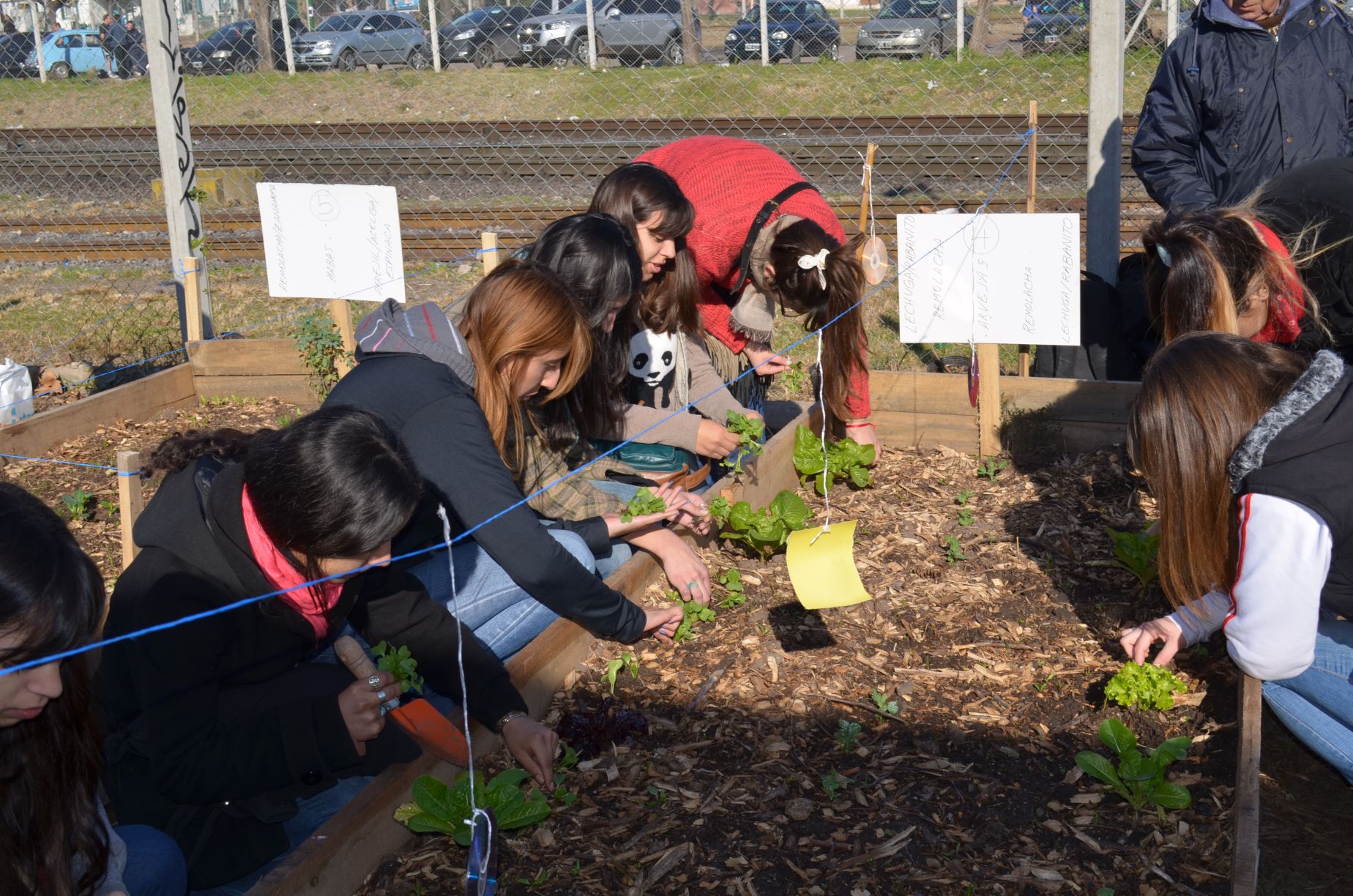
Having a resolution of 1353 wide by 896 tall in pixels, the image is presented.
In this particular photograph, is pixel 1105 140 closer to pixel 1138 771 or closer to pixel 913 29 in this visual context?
pixel 1138 771

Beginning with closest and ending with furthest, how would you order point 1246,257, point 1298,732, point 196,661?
point 196,661
point 1298,732
point 1246,257

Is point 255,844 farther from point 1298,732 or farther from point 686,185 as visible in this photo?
point 686,185

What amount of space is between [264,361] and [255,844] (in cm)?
389

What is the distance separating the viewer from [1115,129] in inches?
194

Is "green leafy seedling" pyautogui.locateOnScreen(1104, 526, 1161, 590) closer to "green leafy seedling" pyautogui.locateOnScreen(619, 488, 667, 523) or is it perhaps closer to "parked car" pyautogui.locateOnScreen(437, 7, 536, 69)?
"green leafy seedling" pyautogui.locateOnScreen(619, 488, 667, 523)

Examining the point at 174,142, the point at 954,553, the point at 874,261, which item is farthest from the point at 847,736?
the point at 174,142

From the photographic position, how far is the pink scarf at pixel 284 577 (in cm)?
229

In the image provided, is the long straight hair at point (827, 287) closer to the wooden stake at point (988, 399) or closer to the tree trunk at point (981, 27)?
the wooden stake at point (988, 399)

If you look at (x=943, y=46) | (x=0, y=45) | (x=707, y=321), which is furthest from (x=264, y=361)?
(x=0, y=45)

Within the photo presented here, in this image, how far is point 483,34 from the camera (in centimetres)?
1315

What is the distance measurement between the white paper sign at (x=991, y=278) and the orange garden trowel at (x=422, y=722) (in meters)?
2.84

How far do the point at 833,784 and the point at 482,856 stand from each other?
818 mm

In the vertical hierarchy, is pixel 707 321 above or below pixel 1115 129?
below

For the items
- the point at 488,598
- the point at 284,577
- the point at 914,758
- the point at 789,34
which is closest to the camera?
the point at 284,577
